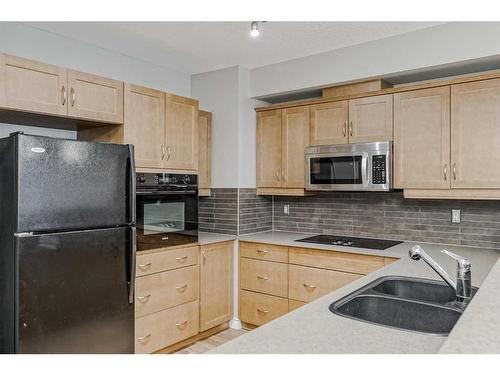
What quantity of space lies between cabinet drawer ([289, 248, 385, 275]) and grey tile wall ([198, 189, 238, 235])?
0.72 m

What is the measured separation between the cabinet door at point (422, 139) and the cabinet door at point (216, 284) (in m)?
1.59

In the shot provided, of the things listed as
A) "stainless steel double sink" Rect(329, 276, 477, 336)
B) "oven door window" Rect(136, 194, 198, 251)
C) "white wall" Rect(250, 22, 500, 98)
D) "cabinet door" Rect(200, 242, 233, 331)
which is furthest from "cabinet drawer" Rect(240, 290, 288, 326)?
"white wall" Rect(250, 22, 500, 98)

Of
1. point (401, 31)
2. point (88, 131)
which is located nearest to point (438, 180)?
point (401, 31)

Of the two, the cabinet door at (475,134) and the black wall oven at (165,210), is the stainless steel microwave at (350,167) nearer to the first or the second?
the cabinet door at (475,134)

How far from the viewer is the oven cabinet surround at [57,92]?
7.63ft

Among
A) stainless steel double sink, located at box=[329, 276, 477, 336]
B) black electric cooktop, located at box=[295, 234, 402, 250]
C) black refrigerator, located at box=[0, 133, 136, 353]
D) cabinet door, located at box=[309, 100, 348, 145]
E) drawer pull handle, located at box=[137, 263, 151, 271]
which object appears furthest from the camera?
cabinet door, located at box=[309, 100, 348, 145]

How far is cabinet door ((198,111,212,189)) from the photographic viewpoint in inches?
146

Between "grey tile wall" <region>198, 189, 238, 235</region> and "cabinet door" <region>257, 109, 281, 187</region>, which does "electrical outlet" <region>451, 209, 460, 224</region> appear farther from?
"grey tile wall" <region>198, 189, 238, 235</region>

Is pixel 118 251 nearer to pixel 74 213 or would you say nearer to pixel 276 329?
pixel 74 213

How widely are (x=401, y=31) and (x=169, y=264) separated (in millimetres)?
2474

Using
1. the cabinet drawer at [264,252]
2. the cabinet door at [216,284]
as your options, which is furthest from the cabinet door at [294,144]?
the cabinet door at [216,284]

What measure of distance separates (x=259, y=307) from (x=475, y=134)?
219cm

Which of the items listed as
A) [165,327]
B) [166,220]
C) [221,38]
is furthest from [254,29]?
[165,327]

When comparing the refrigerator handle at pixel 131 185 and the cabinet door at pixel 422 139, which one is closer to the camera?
the refrigerator handle at pixel 131 185
